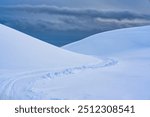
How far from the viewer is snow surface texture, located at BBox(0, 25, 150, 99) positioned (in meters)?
8.60

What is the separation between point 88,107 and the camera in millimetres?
6996

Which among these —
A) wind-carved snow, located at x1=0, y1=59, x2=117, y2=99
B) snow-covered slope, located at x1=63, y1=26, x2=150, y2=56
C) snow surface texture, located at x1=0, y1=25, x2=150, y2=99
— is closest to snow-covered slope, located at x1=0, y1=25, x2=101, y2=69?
snow surface texture, located at x1=0, y1=25, x2=150, y2=99

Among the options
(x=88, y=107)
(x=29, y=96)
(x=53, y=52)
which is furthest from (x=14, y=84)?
(x=53, y=52)

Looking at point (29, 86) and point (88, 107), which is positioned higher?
point (29, 86)

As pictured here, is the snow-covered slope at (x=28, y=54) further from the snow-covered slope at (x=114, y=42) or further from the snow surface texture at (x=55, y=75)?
the snow-covered slope at (x=114, y=42)

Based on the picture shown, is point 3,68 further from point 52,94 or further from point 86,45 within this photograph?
point 86,45

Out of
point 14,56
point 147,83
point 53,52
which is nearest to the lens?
point 147,83

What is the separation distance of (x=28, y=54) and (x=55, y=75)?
8.93 feet

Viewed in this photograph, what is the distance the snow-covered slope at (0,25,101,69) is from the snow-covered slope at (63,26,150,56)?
7384 mm

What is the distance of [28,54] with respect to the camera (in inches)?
508

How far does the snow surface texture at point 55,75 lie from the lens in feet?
28.2

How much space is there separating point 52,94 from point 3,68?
3230mm

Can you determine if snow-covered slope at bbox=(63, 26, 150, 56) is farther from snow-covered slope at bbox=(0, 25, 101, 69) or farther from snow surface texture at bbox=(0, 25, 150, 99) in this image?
snow-covered slope at bbox=(0, 25, 101, 69)

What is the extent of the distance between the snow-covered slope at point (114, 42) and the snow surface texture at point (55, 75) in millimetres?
6282
